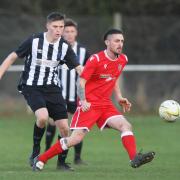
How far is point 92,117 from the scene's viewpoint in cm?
936

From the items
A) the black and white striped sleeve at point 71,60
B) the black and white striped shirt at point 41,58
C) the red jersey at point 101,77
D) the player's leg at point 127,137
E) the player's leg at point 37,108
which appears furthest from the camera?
the black and white striped sleeve at point 71,60

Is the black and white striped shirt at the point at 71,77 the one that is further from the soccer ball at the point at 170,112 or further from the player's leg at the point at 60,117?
the soccer ball at the point at 170,112

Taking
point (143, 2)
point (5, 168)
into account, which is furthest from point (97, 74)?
point (143, 2)

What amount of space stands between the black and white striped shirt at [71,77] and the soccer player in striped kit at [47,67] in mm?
1494

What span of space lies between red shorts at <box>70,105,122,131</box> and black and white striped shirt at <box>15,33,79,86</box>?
72 cm

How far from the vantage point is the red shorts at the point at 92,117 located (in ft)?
30.7

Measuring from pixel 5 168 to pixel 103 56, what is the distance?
1.88 meters

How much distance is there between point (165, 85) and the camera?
2025 cm

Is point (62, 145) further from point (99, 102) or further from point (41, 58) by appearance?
point (41, 58)

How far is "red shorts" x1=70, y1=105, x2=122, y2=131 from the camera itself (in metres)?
9.34

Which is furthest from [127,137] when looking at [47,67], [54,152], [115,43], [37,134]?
[47,67]

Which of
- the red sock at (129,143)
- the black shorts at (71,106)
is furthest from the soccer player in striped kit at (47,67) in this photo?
the black shorts at (71,106)

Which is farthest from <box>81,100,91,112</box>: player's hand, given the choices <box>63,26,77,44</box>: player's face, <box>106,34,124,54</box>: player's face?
<box>63,26,77,44</box>: player's face

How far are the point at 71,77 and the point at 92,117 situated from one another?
2.55 metres
